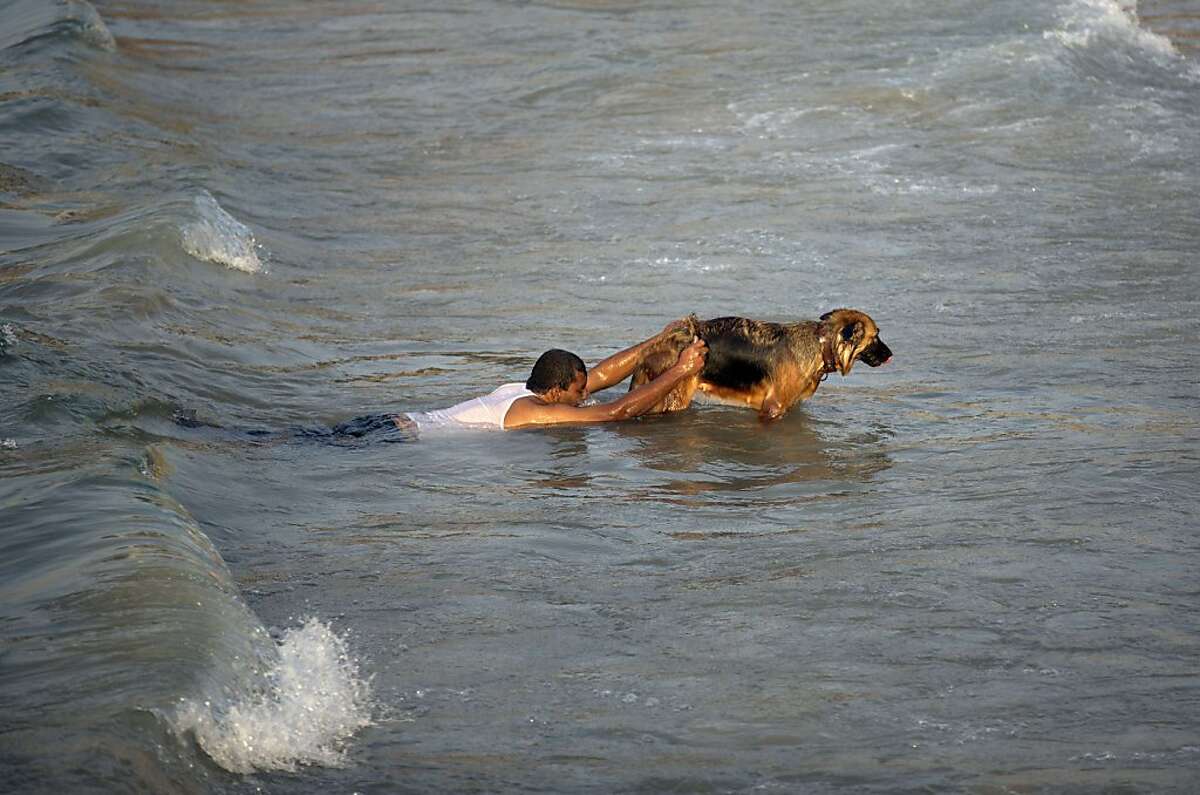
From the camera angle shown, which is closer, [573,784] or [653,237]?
[573,784]

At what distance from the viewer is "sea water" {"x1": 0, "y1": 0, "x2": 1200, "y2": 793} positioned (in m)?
5.56

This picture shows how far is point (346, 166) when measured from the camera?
59.7ft

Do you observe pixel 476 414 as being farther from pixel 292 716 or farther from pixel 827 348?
pixel 292 716

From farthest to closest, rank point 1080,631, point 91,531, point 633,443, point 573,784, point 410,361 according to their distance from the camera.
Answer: point 410,361 < point 633,443 < point 91,531 < point 1080,631 < point 573,784

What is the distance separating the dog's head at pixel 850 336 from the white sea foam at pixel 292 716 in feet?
14.7

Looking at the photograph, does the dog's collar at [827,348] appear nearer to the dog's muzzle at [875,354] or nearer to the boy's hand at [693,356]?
the dog's muzzle at [875,354]

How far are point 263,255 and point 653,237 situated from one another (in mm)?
3580

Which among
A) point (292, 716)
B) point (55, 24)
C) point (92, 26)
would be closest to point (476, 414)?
point (292, 716)

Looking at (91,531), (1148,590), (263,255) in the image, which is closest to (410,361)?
(263,255)

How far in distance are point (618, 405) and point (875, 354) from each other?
5.32 ft

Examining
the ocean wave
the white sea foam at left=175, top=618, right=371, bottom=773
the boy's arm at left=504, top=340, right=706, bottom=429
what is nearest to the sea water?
the white sea foam at left=175, top=618, right=371, bottom=773

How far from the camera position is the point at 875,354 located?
388 inches

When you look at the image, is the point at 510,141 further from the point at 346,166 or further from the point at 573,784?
the point at 573,784

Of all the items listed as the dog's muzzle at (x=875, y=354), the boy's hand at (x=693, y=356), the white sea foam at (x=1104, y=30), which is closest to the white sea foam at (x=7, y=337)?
the boy's hand at (x=693, y=356)
